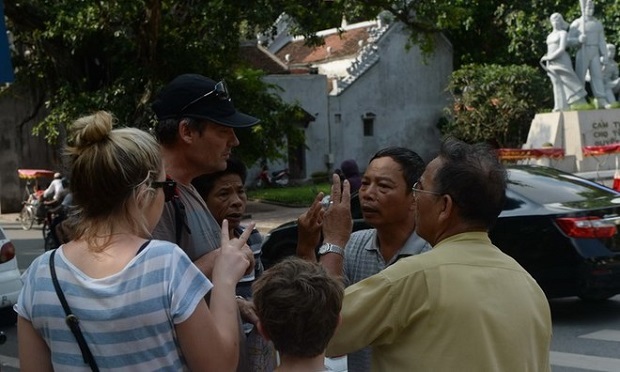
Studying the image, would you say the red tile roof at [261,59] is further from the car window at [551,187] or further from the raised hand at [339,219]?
the raised hand at [339,219]

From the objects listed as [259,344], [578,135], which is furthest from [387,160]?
[578,135]

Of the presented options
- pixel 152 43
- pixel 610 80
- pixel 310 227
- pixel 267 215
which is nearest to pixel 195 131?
pixel 310 227

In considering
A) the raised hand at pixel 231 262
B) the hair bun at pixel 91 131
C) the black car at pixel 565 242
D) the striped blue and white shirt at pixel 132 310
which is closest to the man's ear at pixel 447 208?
the raised hand at pixel 231 262

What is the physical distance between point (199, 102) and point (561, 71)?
26.8 metres

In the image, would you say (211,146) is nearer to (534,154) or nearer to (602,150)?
(534,154)

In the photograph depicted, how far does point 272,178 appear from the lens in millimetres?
37344

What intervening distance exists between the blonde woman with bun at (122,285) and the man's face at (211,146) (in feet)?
1.85

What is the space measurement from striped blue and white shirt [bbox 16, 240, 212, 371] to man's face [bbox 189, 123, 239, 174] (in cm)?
77

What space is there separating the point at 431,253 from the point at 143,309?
829mm

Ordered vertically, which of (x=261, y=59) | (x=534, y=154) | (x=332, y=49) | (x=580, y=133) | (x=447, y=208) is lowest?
(x=534, y=154)

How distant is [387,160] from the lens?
407 cm

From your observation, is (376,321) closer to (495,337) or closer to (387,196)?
(495,337)

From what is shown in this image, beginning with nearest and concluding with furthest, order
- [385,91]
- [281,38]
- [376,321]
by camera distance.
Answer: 1. [376,321]
2. [385,91]
3. [281,38]

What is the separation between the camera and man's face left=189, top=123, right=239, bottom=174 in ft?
11.0
